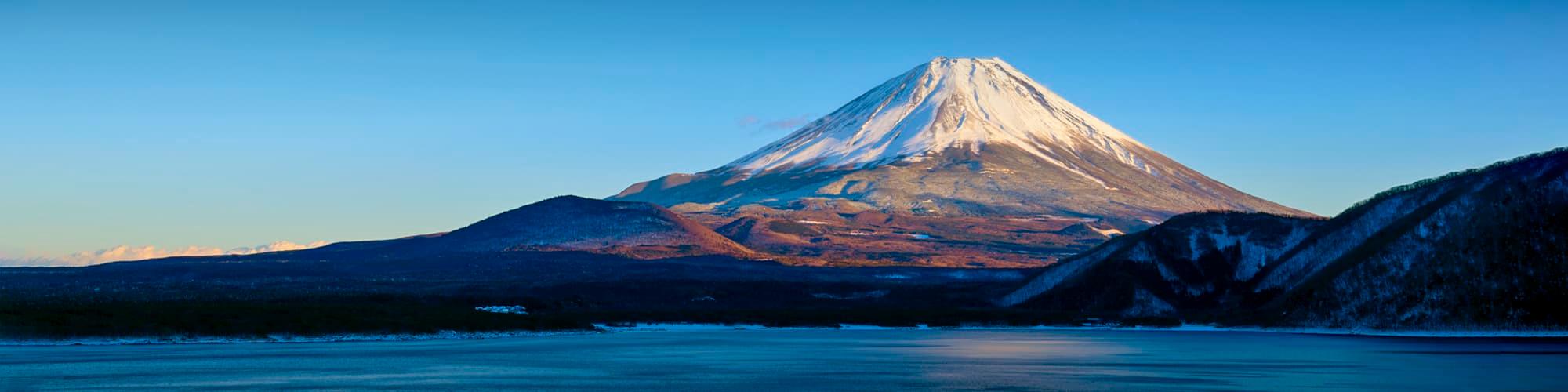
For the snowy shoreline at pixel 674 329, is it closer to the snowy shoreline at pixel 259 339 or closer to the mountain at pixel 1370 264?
the snowy shoreline at pixel 259 339

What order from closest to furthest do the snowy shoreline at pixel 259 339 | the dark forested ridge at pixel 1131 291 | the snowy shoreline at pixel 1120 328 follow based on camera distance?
the snowy shoreline at pixel 259 339, the snowy shoreline at pixel 1120 328, the dark forested ridge at pixel 1131 291

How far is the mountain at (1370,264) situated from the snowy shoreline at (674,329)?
1290 millimetres

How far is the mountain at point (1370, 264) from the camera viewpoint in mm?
96188

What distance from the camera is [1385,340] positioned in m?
93.7

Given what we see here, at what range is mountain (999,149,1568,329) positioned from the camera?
96188 millimetres

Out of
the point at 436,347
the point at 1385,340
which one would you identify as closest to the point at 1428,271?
the point at 1385,340

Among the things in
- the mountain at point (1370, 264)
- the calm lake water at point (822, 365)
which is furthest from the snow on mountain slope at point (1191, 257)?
the calm lake water at point (822, 365)

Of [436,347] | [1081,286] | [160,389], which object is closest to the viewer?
[160,389]

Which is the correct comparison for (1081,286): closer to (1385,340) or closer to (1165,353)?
(1385,340)

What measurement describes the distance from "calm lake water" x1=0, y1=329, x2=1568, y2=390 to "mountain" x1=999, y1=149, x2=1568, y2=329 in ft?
19.7

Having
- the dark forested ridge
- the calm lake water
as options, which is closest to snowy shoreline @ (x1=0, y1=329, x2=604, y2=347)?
the dark forested ridge

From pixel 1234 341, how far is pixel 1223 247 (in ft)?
166

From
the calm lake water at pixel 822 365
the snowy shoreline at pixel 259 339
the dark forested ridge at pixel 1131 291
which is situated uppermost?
the dark forested ridge at pixel 1131 291

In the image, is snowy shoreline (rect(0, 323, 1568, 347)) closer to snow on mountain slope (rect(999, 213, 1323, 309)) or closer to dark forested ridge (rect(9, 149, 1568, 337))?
dark forested ridge (rect(9, 149, 1568, 337))
